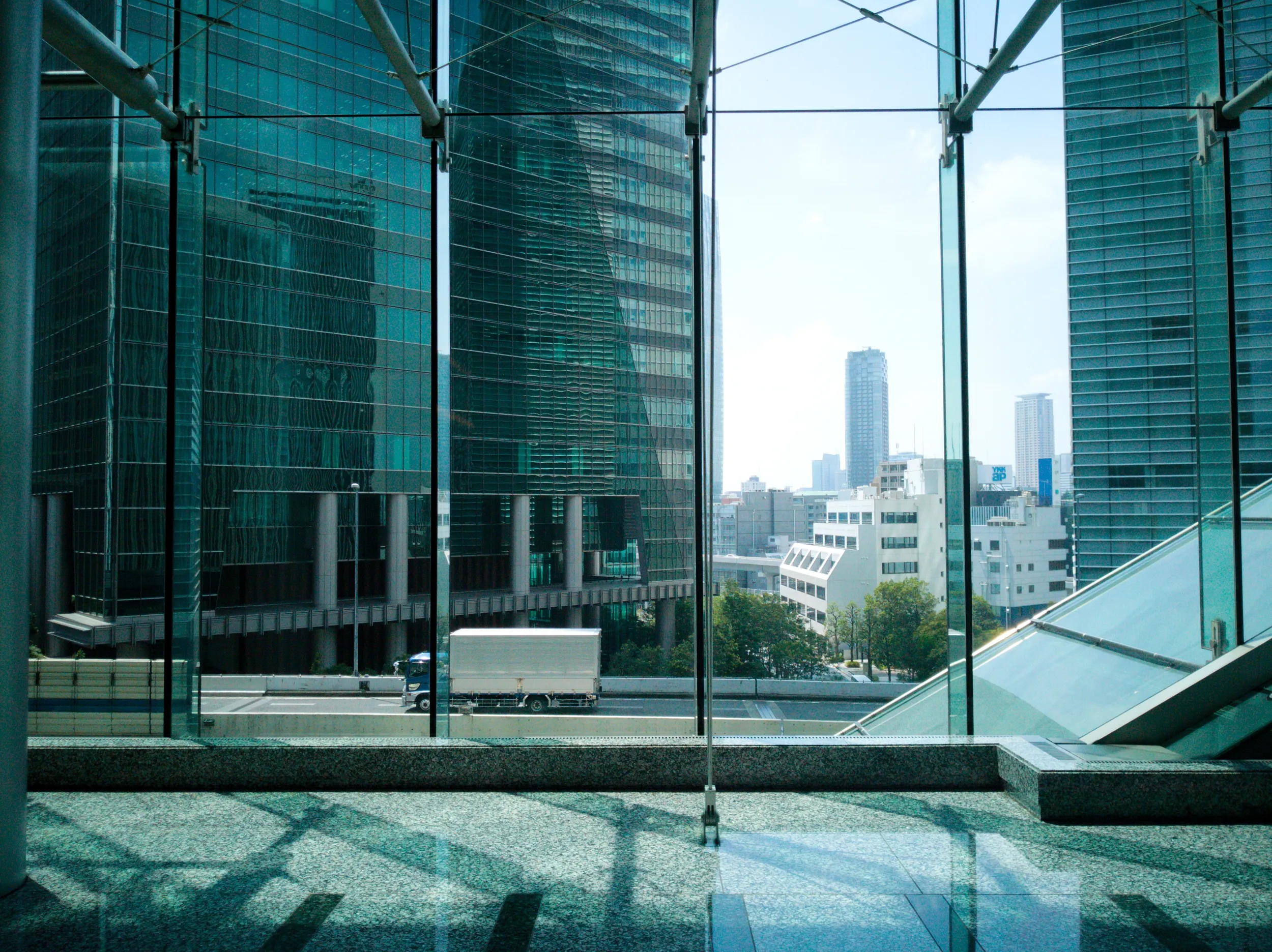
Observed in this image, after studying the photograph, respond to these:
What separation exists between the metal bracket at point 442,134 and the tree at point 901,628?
3950 mm

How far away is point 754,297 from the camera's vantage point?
6219 millimetres

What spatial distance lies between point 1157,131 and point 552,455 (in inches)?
404

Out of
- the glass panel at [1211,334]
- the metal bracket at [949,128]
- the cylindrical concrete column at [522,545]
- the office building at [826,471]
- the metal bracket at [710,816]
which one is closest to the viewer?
the metal bracket at [710,816]

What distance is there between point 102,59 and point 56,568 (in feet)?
11.4

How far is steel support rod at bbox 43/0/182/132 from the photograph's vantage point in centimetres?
372

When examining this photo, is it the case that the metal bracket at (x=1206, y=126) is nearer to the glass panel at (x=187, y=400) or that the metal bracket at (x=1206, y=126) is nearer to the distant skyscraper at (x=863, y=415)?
the distant skyscraper at (x=863, y=415)

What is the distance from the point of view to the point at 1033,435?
5066mm

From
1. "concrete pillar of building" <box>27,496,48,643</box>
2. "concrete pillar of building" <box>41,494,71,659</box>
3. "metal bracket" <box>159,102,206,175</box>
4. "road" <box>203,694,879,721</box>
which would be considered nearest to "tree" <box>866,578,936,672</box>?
"road" <box>203,694,879,721</box>

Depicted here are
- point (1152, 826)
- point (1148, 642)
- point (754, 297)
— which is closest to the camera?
point (1152, 826)

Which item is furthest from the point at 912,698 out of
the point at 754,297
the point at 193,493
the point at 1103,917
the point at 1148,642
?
the point at 193,493

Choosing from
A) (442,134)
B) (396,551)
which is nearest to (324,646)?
(396,551)

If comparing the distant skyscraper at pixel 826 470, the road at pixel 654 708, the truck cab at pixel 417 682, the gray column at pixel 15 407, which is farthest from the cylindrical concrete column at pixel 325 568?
the gray column at pixel 15 407

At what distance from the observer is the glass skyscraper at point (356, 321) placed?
4.91 meters

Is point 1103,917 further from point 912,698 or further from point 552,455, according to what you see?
point 552,455
